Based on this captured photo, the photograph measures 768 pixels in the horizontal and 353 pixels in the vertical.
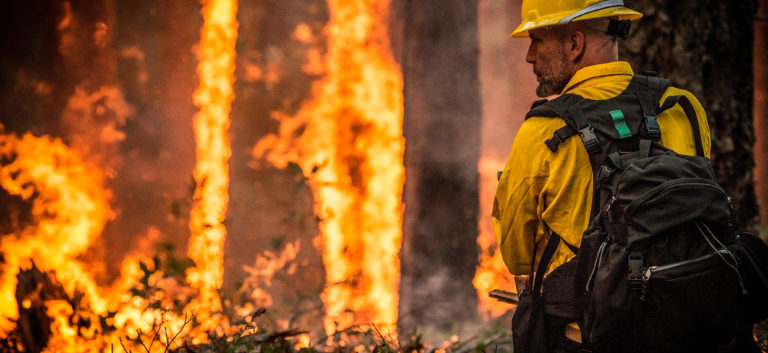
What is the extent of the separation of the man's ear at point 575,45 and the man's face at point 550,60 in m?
0.02

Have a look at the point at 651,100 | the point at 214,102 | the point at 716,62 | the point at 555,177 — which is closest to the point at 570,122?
the point at 555,177

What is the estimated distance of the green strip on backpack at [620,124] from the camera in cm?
212

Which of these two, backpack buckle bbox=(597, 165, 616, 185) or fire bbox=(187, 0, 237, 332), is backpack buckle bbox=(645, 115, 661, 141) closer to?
backpack buckle bbox=(597, 165, 616, 185)

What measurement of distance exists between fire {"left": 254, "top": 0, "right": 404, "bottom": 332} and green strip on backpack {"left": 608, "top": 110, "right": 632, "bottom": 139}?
5.69 m

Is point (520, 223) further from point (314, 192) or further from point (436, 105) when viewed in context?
point (314, 192)

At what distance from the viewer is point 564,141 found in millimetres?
2170

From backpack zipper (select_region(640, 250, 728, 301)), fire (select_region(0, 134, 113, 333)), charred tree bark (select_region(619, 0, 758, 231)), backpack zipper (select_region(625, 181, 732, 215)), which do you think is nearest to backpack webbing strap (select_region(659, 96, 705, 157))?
backpack zipper (select_region(625, 181, 732, 215))

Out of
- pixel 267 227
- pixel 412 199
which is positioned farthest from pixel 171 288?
pixel 412 199

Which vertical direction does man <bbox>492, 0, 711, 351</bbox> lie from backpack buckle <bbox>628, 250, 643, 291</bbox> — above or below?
above

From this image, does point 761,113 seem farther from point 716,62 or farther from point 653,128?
point 653,128

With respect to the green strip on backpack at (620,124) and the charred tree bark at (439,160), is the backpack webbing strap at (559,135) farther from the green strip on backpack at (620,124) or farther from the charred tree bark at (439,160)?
the charred tree bark at (439,160)

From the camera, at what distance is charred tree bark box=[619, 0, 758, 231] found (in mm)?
3994

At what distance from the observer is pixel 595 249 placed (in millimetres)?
2014

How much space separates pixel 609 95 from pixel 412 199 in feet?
15.5
